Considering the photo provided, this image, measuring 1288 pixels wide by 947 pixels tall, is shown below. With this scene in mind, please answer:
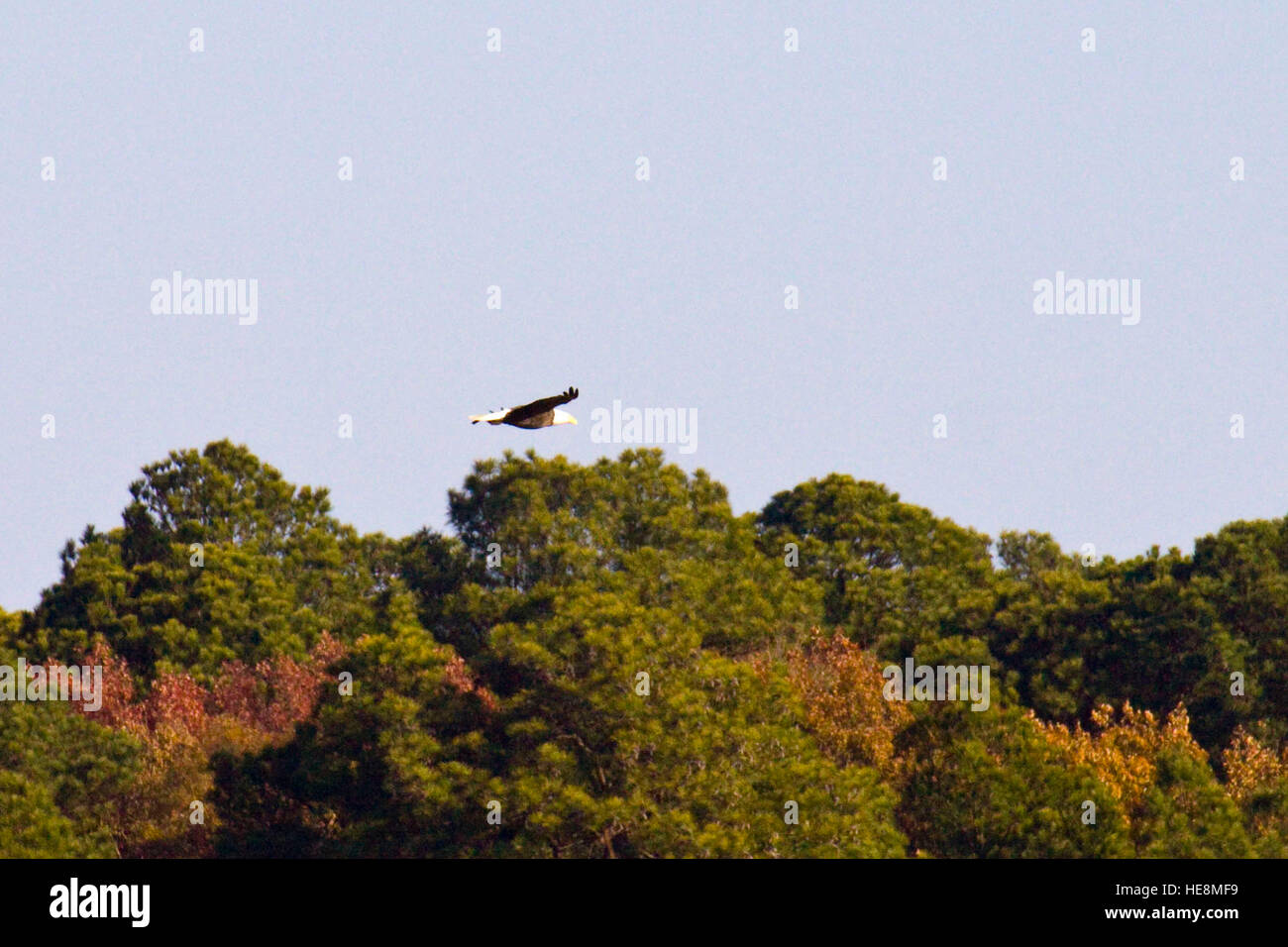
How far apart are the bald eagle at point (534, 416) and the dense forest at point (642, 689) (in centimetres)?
2856

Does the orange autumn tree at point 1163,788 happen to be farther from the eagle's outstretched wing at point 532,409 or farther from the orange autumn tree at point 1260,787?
the eagle's outstretched wing at point 532,409

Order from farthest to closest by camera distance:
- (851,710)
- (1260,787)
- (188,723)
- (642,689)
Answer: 1. (188,723)
2. (851,710)
3. (1260,787)
4. (642,689)

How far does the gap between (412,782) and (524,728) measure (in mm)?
3191

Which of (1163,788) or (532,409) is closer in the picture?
(532,409)

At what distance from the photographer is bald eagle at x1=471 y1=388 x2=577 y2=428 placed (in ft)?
71.8

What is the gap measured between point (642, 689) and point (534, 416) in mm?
32208

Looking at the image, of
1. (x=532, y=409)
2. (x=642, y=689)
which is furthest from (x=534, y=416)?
(x=642, y=689)

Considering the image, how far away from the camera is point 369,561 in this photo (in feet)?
316

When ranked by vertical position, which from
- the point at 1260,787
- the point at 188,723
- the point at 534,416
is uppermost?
the point at 534,416

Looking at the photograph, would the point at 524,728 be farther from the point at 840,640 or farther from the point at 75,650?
the point at 75,650

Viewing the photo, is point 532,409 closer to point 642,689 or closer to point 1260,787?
point 642,689

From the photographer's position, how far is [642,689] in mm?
53875

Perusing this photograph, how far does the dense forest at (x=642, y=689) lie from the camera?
5241cm
